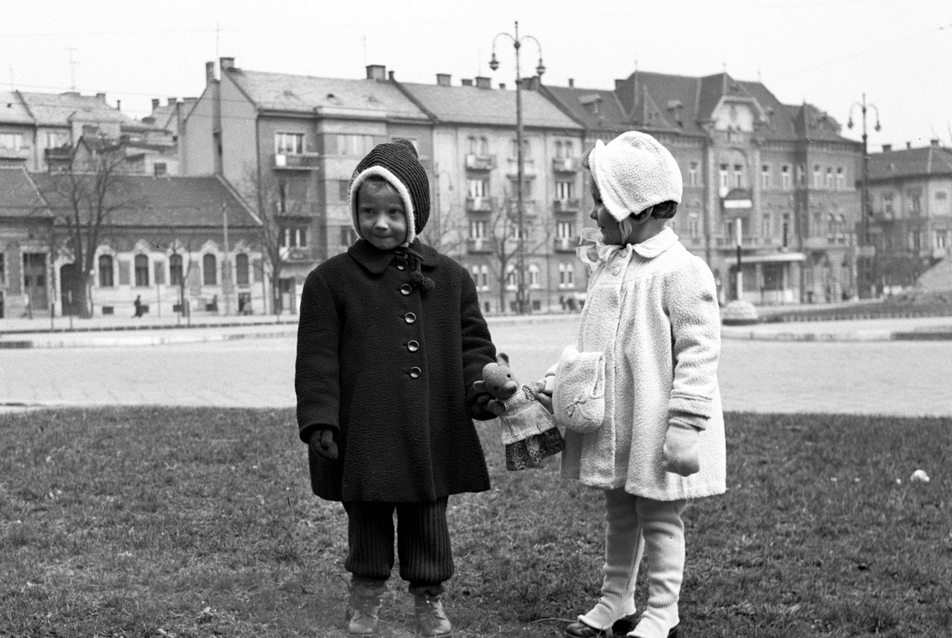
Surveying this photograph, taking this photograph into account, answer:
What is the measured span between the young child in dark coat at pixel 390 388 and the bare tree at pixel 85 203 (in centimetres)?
5038

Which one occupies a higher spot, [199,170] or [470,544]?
[199,170]

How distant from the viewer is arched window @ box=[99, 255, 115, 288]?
5775 cm

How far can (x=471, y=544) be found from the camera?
19.1 feet

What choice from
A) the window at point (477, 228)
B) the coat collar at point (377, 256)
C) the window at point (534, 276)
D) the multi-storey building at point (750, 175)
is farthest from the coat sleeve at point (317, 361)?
the multi-storey building at point (750, 175)

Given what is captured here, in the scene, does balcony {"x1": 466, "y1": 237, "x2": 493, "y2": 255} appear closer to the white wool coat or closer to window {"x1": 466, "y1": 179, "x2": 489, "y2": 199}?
window {"x1": 466, "y1": 179, "x2": 489, "y2": 199}

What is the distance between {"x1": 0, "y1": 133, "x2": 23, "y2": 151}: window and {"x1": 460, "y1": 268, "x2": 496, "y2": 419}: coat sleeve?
67.1 m

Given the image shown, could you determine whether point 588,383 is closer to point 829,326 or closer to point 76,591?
point 76,591

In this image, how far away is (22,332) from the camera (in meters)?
36.1

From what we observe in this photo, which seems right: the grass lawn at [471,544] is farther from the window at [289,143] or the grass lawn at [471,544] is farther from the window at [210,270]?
the window at [289,143]

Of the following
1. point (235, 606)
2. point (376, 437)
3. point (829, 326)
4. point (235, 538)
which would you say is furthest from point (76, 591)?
point (829, 326)

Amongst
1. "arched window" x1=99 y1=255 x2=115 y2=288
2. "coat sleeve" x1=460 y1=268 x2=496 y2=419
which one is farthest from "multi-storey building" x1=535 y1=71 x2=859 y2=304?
"coat sleeve" x1=460 y1=268 x2=496 y2=419

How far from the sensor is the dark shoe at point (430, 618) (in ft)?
14.0

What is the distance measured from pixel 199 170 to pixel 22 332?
31.2 meters

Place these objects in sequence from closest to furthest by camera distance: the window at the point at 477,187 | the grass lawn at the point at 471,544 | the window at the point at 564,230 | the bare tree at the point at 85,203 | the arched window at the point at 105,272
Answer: the grass lawn at the point at 471,544, the bare tree at the point at 85,203, the arched window at the point at 105,272, the window at the point at 477,187, the window at the point at 564,230
